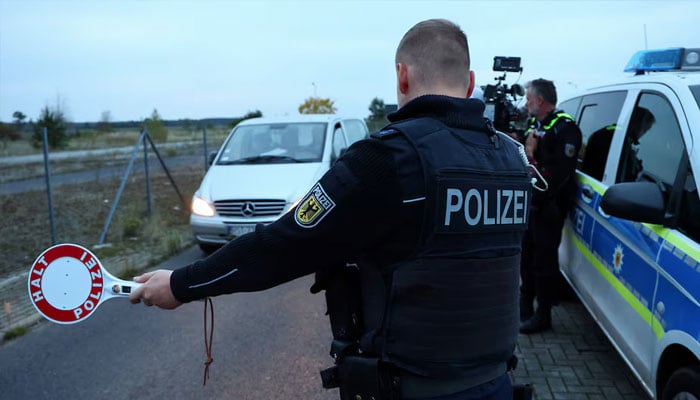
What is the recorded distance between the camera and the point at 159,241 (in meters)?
8.54

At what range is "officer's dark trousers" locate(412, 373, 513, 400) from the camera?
1609 millimetres

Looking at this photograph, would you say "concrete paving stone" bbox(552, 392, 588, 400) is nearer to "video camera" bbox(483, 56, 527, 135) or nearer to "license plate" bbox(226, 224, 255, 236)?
"video camera" bbox(483, 56, 527, 135)

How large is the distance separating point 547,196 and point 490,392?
289 centimetres

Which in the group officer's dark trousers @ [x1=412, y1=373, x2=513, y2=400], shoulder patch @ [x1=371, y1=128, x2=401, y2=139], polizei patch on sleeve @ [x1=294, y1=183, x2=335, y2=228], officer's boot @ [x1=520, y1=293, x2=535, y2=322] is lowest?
officer's boot @ [x1=520, y1=293, x2=535, y2=322]

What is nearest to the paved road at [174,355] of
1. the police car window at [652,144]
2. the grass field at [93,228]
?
the grass field at [93,228]

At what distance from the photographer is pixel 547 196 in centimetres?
428

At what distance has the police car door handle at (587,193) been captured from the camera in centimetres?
396

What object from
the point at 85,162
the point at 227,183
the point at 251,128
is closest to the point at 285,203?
the point at 227,183

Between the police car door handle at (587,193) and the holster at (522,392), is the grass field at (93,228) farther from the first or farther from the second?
the police car door handle at (587,193)

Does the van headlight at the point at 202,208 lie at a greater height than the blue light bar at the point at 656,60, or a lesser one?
lesser

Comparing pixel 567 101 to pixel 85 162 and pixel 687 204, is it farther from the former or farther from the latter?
pixel 85 162

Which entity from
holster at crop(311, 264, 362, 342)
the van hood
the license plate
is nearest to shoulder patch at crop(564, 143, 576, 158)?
holster at crop(311, 264, 362, 342)

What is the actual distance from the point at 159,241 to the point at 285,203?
2.60m

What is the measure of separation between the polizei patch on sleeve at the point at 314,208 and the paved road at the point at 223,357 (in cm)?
252
